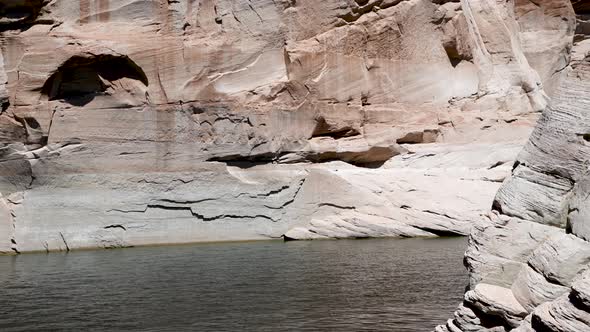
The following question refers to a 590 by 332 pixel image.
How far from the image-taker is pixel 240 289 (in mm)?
→ 11328

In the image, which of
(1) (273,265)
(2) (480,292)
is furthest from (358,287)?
(2) (480,292)

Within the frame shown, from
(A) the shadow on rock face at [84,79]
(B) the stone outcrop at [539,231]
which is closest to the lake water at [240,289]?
(B) the stone outcrop at [539,231]

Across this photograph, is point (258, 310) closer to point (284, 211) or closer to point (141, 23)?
point (284, 211)

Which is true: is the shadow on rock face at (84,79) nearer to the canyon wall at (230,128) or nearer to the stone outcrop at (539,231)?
the canyon wall at (230,128)

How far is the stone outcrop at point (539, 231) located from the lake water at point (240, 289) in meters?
2.73

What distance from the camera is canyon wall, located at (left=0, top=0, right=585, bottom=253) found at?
58.6 feet

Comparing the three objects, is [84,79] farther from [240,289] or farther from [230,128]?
[240,289]

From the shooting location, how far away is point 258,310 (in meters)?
9.79

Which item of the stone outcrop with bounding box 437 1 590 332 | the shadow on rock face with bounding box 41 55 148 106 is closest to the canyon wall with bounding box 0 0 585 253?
the shadow on rock face with bounding box 41 55 148 106

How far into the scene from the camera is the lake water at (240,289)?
926 cm

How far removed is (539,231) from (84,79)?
1421 cm

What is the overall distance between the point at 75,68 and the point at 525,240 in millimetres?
14128

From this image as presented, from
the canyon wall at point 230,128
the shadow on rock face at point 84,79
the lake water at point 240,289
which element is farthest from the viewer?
the shadow on rock face at point 84,79

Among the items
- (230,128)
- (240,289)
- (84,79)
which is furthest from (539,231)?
(84,79)
